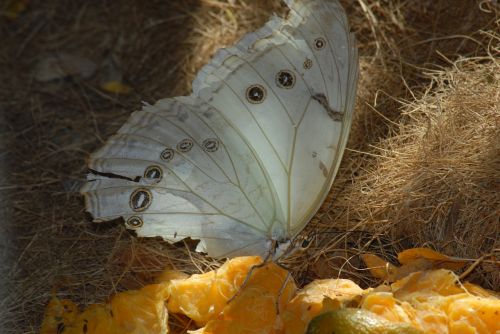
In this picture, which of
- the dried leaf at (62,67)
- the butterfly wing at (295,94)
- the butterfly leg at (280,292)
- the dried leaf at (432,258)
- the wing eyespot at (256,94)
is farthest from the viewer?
the dried leaf at (62,67)

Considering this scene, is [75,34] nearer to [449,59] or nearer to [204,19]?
[204,19]

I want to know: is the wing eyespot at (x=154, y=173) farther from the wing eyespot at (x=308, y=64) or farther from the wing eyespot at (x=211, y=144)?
the wing eyespot at (x=308, y=64)

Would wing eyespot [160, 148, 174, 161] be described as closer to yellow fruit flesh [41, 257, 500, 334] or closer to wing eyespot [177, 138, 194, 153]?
wing eyespot [177, 138, 194, 153]

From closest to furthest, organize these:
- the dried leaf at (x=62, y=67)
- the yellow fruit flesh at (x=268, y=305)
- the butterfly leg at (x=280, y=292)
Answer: the yellow fruit flesh at (x=268, y=305), the butterfly leg at (x=280, y=292), the dried leaf at (x=62, y=67)

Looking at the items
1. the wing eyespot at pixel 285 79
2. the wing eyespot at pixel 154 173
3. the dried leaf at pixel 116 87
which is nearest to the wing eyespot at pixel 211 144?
the wing eyespot at pixel 154 173

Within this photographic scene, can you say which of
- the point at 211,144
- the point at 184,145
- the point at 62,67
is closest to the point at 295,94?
the point at 211,144

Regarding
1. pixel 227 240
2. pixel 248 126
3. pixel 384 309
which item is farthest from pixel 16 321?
pixel 384 309

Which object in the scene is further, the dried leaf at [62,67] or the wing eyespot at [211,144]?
the dried leaf at [62,67]

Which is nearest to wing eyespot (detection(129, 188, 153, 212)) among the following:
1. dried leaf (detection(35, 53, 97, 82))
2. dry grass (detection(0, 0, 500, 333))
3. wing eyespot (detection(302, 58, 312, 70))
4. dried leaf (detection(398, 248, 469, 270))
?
dry grass (detection(0, 0, 500, 333))
